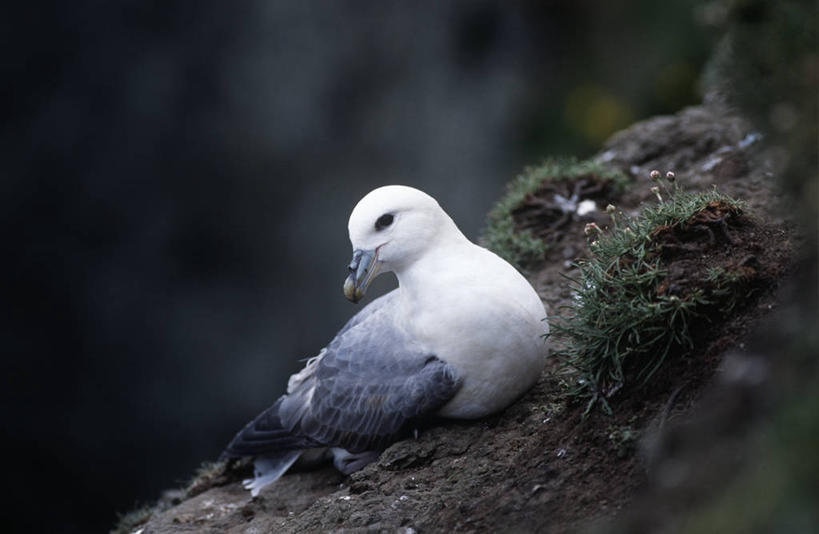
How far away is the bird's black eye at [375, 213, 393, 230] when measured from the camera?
12.2 feet

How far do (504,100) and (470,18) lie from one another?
1250 millimetres

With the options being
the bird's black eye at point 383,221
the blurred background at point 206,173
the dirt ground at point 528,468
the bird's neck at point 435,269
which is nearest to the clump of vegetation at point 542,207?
the dirt ground at point 528,468

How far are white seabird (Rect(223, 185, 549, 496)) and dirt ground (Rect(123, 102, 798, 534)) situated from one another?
0.17 metres

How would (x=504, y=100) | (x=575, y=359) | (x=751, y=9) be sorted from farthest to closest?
(x=504, y=100)
(x=575, y=359)
(x=751, y=9)

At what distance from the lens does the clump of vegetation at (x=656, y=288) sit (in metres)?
3.09

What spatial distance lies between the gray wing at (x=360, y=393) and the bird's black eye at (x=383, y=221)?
1.47 ft

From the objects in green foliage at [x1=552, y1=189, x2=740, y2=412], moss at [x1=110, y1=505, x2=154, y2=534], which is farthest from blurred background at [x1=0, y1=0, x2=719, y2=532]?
green foliage at [x1=552, y1=189, x2=740, y2=412]

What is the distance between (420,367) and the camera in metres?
3.69

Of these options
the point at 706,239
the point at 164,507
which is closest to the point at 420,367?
the point at 706,239

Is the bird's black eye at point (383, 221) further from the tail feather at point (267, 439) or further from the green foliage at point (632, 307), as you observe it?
the tail feather at point (267, 439)

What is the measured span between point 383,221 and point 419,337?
0.53 meters

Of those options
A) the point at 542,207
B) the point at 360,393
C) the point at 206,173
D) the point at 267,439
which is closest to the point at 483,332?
the point at 360,393

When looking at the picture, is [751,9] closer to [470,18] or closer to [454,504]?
[454,504]

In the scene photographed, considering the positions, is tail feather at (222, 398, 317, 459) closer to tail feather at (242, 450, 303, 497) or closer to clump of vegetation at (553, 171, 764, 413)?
tail feather at (242, 450, 303, 497)
